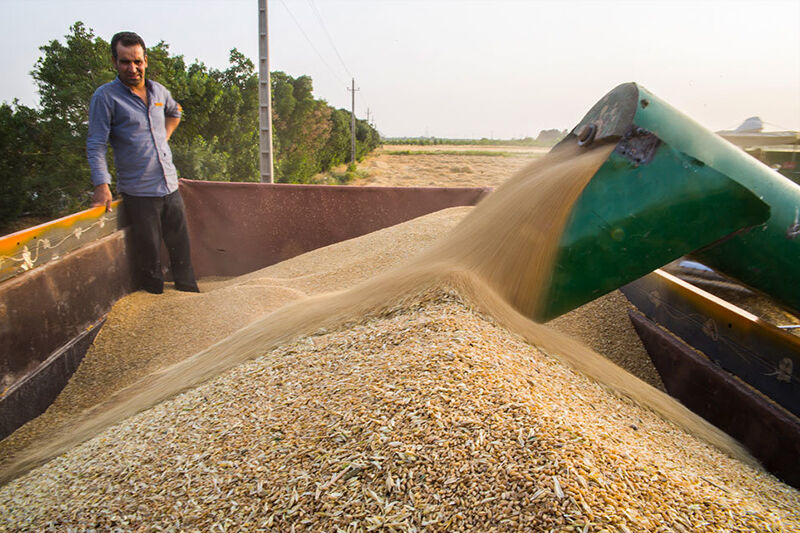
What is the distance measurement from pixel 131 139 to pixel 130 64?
46cm

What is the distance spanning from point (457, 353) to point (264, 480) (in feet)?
2.00

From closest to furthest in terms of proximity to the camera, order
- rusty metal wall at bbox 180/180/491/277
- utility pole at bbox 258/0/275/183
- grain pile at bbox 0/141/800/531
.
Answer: grain pile at bbox 0/141/800/531 → rusty metal wall at bbox 180/180/491/277 → utility pole at bbox 258/0/275/183

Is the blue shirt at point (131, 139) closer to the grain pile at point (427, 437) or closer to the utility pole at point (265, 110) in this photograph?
the grain pile at point (427, 437)

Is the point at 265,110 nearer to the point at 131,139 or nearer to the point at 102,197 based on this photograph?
the point at 131,139

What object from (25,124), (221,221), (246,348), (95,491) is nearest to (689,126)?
(246,348)

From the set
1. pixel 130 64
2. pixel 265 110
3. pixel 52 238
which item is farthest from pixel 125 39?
pixel 265 110

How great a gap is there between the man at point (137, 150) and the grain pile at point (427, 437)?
4.96 ft

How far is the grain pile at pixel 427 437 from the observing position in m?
1.07

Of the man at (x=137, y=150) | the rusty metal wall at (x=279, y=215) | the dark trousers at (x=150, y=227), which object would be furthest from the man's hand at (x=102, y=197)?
the rusty metal wall at (x=279, y=215)

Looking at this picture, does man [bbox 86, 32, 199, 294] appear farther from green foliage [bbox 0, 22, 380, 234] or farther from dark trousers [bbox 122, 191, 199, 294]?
green foliage [bbox 0, 22, 380, 234]

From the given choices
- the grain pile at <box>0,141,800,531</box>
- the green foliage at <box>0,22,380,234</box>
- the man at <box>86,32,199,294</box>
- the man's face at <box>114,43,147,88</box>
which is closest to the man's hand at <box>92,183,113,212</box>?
the man at <box>86,32,199,294</box>

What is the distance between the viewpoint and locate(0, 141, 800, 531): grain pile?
1067 mm

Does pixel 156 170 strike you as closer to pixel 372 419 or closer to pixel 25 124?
pixel 372 419

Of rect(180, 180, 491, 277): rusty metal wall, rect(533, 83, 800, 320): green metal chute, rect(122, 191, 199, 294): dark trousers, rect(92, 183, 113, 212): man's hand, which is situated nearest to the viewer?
rect(533, 83, 800, 320): green metal chute
